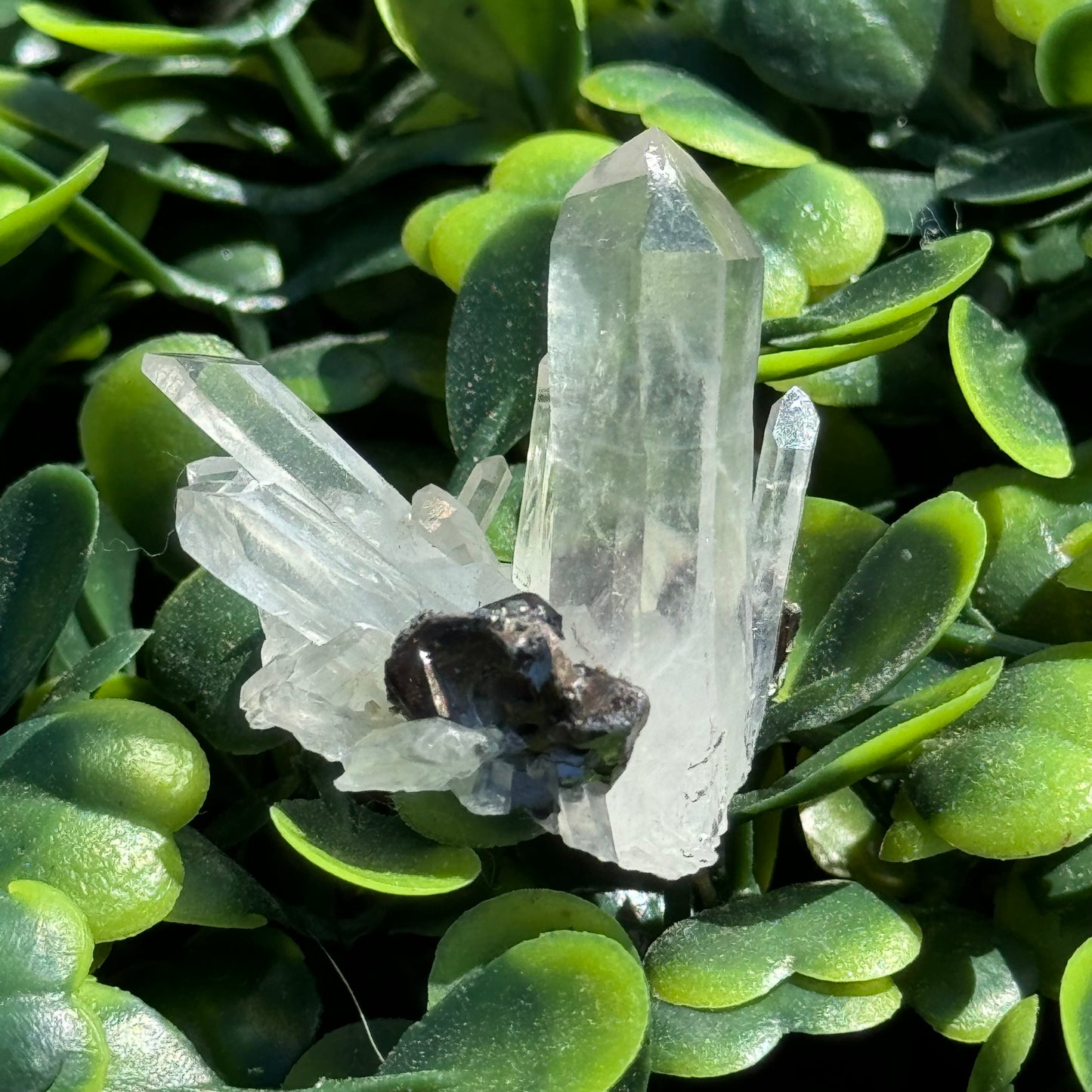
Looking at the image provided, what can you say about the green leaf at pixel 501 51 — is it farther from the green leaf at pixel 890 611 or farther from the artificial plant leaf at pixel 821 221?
the green leaf at pixel 890 611

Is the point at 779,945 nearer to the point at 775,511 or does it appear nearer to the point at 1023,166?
the point at 775,511

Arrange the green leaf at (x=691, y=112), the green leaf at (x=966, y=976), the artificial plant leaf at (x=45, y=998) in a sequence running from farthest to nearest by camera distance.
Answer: the green leaf at (x=691, y=112), the green leaf at (x=966, y=976), the artificial plant leaf at (x=45, y=998)

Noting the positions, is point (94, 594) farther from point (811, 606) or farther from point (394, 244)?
point (811, 606)

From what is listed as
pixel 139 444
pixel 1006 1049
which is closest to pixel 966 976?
pixel 1006 1049

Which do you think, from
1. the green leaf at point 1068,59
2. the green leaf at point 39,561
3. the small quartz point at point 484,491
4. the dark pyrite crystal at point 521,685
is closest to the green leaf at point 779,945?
the dark pyrite crystal at point 521,685

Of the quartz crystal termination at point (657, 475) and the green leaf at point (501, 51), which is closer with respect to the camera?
the quartz crystal termination at point (657, 475)

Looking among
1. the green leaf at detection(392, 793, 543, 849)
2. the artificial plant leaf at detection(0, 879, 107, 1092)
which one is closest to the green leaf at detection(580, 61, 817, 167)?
the green leaf at detection(392, 793, 543, 849)
